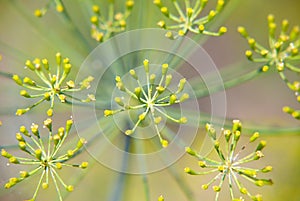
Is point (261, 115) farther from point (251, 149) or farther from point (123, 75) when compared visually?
point (123, 75)

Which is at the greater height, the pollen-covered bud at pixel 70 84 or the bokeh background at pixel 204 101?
the bokeh background at pixel 204 101

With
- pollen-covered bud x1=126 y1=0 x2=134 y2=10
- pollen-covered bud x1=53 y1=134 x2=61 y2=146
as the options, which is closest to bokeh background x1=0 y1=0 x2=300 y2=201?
pollen-covered bud x1=126 y1=0 x2=134 y2=10

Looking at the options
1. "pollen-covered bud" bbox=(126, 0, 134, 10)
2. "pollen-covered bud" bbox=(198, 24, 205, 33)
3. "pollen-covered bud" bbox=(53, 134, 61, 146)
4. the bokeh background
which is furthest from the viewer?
the bokeh background

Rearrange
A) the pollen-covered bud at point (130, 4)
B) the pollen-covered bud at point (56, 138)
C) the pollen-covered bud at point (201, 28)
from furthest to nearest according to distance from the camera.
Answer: the pollen-covered bud at point (130, 4) < the pollen-covered bud at point (201, 28) < the pollen-covered bud at point (56, 138)

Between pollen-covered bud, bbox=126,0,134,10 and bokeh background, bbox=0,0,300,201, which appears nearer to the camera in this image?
pollen-covered bud, bbox=126,0,134,10

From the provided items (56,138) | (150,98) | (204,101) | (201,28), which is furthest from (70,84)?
(204,101)

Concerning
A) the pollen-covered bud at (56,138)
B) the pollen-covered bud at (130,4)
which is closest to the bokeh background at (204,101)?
the pollen-covered bud at (130,4)

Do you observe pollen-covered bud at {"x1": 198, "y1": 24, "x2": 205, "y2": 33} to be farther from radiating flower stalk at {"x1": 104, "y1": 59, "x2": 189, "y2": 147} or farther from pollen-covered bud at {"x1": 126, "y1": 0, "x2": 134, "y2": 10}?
pollen-covered bud at {"x1": 126, "y1": 0, "x2": 134, "y2": 10}

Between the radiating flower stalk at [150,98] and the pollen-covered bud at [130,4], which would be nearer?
the radiating flower stalk at [150,98]

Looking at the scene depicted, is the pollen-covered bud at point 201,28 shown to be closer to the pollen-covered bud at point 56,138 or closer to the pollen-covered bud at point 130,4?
the pollen-covered bud at point 130,4
